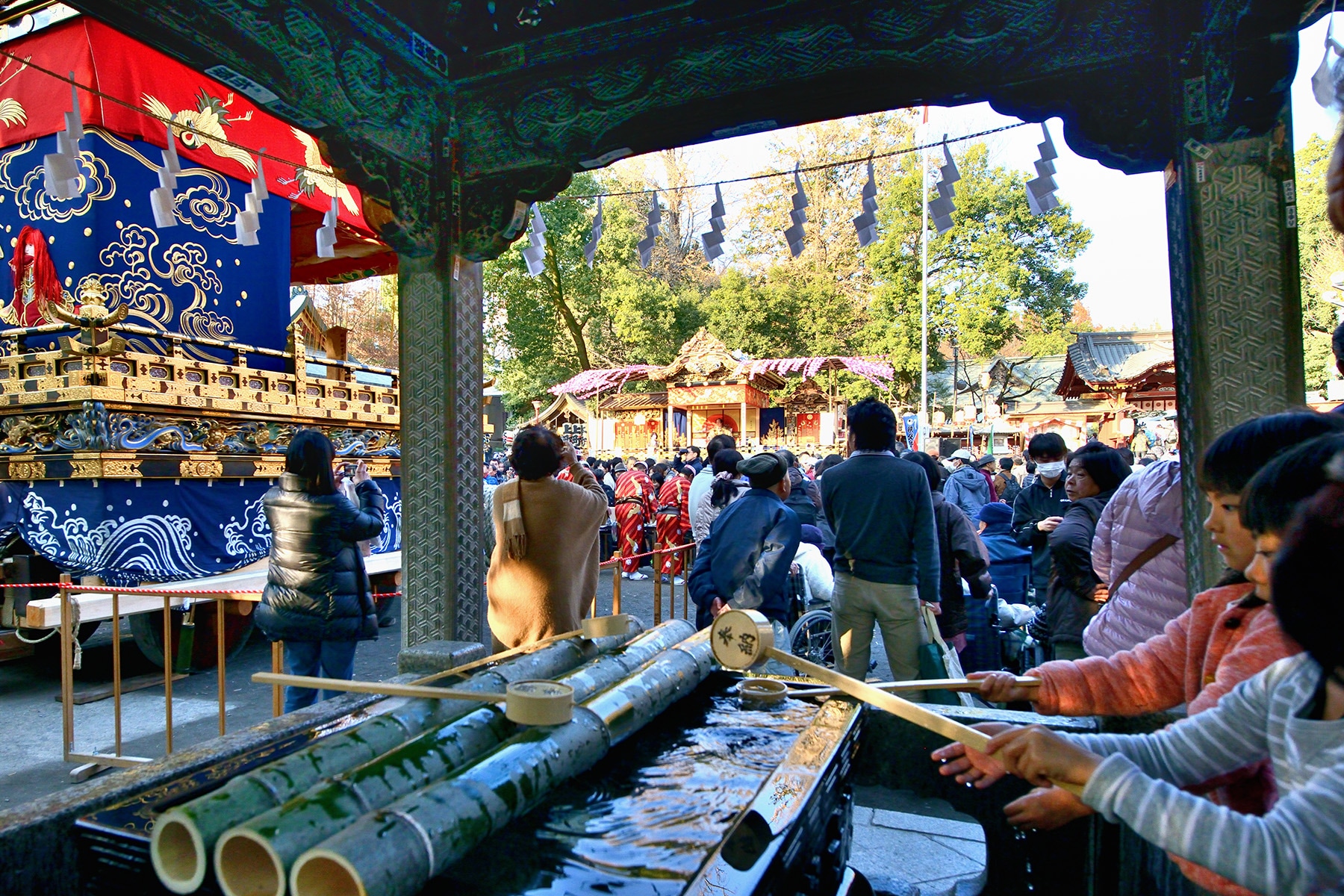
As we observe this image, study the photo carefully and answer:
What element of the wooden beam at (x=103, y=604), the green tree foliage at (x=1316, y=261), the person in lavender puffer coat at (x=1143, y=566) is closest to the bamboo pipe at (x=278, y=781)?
the person in lavender puffer coat at (x=1143, y=566)

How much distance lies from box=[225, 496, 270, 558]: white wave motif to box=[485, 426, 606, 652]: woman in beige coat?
391 centimetres

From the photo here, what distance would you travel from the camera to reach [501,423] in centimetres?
1684

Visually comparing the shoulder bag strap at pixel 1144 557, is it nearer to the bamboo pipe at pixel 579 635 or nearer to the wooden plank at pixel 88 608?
the bamboo pipe at pixel 579 635

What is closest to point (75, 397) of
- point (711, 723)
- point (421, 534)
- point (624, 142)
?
point (421, 534)

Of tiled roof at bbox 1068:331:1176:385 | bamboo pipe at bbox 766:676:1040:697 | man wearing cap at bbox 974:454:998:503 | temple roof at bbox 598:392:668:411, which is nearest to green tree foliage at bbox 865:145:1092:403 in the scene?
tiled roof at bbox 1068:331:1176:385

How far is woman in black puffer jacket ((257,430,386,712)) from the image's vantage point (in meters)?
3.79

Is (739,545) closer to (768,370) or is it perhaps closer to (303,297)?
(303,297)

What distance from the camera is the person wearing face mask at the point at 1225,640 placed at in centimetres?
125

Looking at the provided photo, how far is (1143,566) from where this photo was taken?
2.85 metres

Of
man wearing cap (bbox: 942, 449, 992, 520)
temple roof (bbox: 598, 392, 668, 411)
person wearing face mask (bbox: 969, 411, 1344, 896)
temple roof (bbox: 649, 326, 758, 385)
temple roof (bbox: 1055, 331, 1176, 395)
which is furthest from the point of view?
temple roof (bbox: 598, 392, 668, 411)

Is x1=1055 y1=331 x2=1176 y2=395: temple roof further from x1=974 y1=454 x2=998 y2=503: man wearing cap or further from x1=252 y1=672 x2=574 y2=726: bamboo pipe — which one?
x1=252 y1=672 x2=574 y2=726: bamboo pipe

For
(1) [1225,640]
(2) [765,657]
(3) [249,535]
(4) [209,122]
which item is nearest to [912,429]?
(3) [249,535]

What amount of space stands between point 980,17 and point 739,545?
265cm

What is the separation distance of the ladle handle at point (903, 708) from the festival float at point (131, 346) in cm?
465
